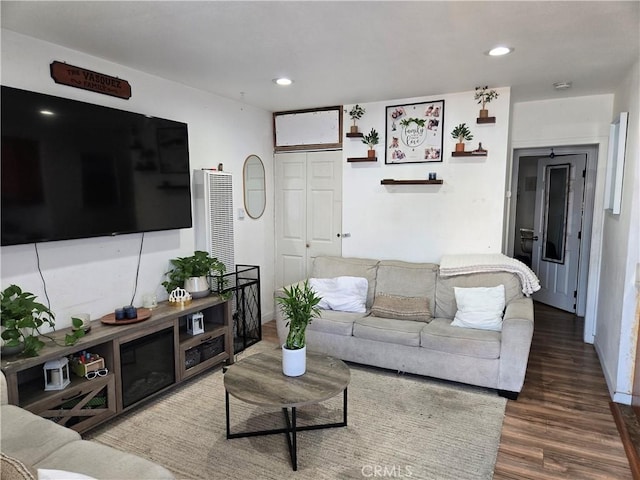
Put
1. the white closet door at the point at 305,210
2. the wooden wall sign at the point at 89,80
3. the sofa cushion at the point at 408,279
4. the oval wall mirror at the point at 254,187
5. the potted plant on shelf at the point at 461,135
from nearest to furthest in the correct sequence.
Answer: the wooden wall sign at the point at 89,80 → the sofa cushion at the point at 408,279 → the potted plant on shelf at the point at 461,135 → the oval wall mirror at the point at 254,187 → the white closet door at the point at 305,210

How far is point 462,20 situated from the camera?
2199 mm

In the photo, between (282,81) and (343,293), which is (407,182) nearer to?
(343,293)

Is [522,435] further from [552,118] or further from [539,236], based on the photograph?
[539,236]

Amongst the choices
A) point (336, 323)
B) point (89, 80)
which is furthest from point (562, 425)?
point (89, 80)

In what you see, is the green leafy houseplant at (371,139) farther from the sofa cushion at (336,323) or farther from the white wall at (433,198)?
the sofa cushion at (336,323)

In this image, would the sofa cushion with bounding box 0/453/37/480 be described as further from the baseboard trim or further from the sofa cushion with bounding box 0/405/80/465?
the baseboard trim

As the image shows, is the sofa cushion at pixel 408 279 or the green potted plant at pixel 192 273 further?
the sofa cushion at pixel 408 279

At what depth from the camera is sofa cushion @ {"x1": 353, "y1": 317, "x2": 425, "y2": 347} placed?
3207 millimetres

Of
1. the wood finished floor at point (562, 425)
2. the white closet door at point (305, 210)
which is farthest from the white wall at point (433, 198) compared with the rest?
the wood finished floor at point (562, 425)

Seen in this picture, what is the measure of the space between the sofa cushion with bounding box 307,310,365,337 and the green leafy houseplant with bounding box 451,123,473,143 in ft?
6.37

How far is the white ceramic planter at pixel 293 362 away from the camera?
7.83 ft

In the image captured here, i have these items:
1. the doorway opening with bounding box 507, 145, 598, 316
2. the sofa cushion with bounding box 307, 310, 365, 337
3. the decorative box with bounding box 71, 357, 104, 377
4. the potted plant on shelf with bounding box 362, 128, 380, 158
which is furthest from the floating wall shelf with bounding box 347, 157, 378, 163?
the decorative box with bounding box 71, 357, 104, 377

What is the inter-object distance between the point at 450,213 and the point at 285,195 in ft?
6.27

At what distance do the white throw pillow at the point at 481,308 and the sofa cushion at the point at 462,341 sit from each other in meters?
0.08
